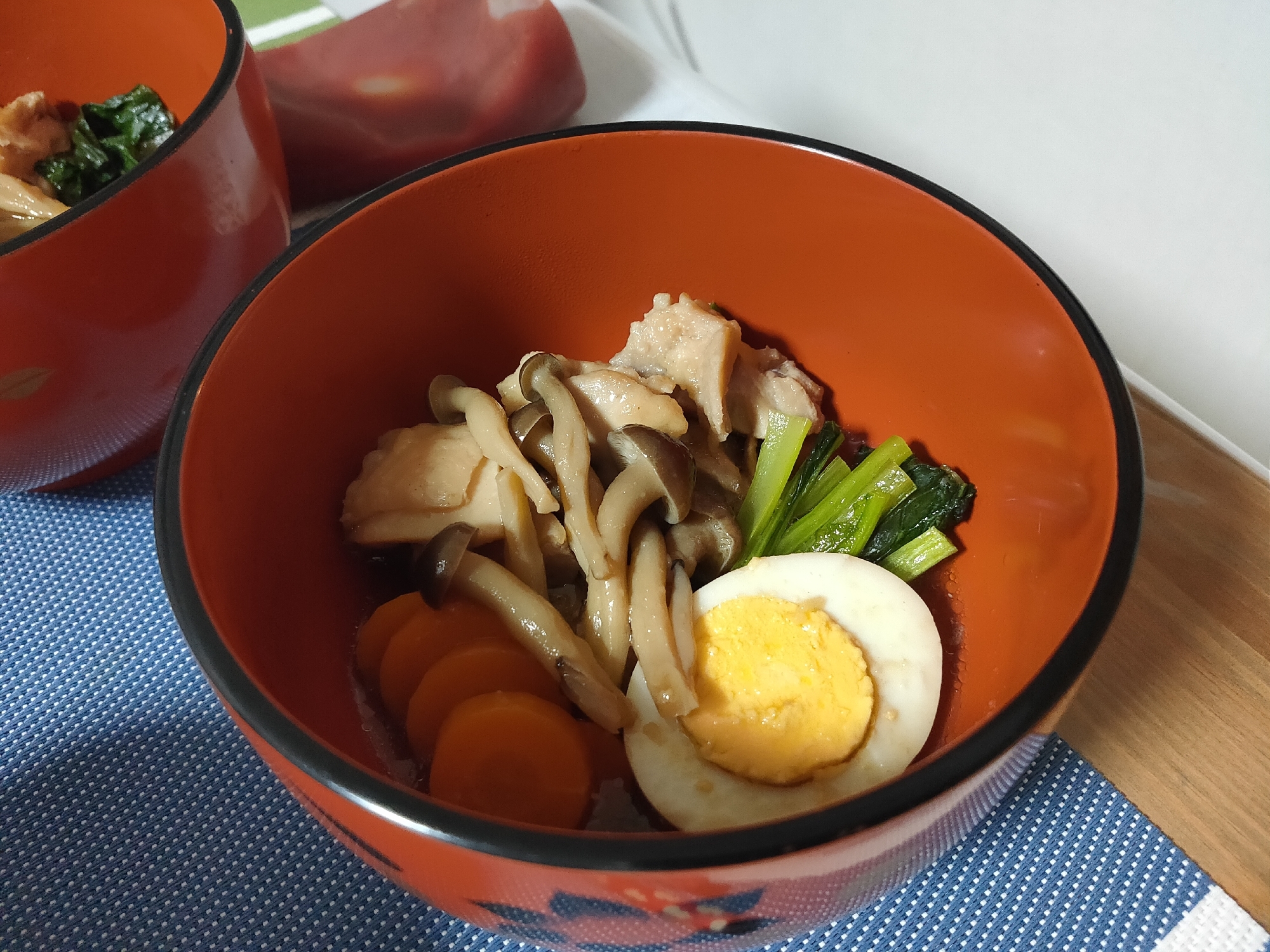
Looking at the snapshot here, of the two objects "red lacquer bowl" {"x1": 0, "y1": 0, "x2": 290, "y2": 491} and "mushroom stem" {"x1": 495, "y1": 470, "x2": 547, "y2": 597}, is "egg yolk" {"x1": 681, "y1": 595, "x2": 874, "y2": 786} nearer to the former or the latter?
"mushroom stem" {"x1": 495, "y1": 470, "x2": 547, "y2": 597}

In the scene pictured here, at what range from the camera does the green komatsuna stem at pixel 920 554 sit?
3.04ft

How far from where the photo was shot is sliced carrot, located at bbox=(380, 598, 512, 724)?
881mm

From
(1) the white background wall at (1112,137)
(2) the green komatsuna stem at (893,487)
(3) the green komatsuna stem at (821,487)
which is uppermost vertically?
(1) the white background wall at (1112,137)

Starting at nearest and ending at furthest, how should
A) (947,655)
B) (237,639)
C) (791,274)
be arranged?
(237,639) < (947,655) < (791,274)

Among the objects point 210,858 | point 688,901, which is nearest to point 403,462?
point 210,858

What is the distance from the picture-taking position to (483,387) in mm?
1105

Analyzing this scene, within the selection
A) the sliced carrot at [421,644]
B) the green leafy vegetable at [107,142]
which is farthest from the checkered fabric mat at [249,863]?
the green leafy vegetable at [107,142]

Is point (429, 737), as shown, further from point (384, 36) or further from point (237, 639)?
point (384, 36)

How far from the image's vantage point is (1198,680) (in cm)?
88

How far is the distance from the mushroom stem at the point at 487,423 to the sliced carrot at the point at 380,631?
0.51 ft

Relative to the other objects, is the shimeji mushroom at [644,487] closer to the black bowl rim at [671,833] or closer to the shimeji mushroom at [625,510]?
the shimeji mushroom at [625,510]

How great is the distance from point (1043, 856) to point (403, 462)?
69 centimetres

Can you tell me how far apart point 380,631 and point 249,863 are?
0.74 feet

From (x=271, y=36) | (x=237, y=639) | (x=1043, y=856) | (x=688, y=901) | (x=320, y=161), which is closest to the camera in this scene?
(x=688, y=901)
